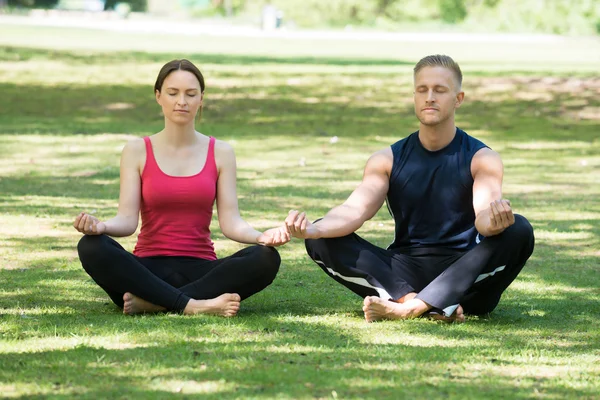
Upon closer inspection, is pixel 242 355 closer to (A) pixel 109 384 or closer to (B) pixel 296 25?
(A) pixel 109 384

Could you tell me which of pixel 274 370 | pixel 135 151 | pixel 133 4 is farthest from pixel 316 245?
pixel 133 4

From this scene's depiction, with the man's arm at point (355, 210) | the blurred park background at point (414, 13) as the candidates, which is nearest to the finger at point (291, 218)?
the man's arm at point (355, 210)

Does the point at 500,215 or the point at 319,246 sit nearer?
the point at 500,215

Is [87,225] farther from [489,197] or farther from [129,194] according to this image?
[489,197]

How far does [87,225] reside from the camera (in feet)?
18.4

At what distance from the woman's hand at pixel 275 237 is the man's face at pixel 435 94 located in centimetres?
97

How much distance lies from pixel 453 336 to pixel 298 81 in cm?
2132

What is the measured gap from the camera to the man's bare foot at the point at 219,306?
5762 millimetres

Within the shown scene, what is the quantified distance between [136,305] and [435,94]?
1.95 metres

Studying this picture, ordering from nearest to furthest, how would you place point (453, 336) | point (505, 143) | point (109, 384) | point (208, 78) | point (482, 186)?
point (109, 384) → point (453, 336) → point (482, 186) → point (505, 143) → point (208, 78)

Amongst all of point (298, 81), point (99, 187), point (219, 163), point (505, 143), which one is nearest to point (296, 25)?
point (298, 81)

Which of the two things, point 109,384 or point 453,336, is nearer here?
point 109,384

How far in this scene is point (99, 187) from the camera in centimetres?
1148

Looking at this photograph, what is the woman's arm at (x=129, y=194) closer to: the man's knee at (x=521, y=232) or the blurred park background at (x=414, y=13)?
the man's knee at (x=521, y=232)
